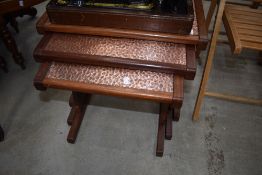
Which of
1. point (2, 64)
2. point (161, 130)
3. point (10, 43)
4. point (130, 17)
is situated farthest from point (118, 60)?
point (2, 64)

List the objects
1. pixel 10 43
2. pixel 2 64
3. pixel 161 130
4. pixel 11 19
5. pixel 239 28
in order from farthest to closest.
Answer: pixel 11 19 → pixel 2 64 → pixel 10 43 → pixel 161 130 → pixel 239 28

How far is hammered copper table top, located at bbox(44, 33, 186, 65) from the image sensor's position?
3.16 ft

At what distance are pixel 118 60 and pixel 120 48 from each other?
0.28 feet

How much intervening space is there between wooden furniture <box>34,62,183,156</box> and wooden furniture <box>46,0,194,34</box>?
0.20m

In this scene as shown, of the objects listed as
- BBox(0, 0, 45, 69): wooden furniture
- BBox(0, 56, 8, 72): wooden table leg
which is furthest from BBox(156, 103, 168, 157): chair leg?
BBox(0, 56, 8, 72): wooden table leg

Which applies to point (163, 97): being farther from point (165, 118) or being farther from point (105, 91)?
point (165, 118)

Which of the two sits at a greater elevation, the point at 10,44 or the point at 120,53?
the point at 120,53

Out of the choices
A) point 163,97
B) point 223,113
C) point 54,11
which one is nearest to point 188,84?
point 223,113

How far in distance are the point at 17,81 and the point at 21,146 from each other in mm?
626

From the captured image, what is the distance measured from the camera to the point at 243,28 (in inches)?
46.1

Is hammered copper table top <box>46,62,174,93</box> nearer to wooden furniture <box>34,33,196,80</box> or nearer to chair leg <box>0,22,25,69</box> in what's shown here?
wooden furniture <box>34,33,196,80</box>

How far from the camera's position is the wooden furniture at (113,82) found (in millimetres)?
892

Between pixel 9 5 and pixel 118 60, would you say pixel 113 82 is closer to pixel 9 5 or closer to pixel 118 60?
pixel 118 60

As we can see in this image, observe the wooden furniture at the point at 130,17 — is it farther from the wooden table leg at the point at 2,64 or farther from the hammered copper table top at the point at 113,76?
the wooden table leg at the point at 2,64
